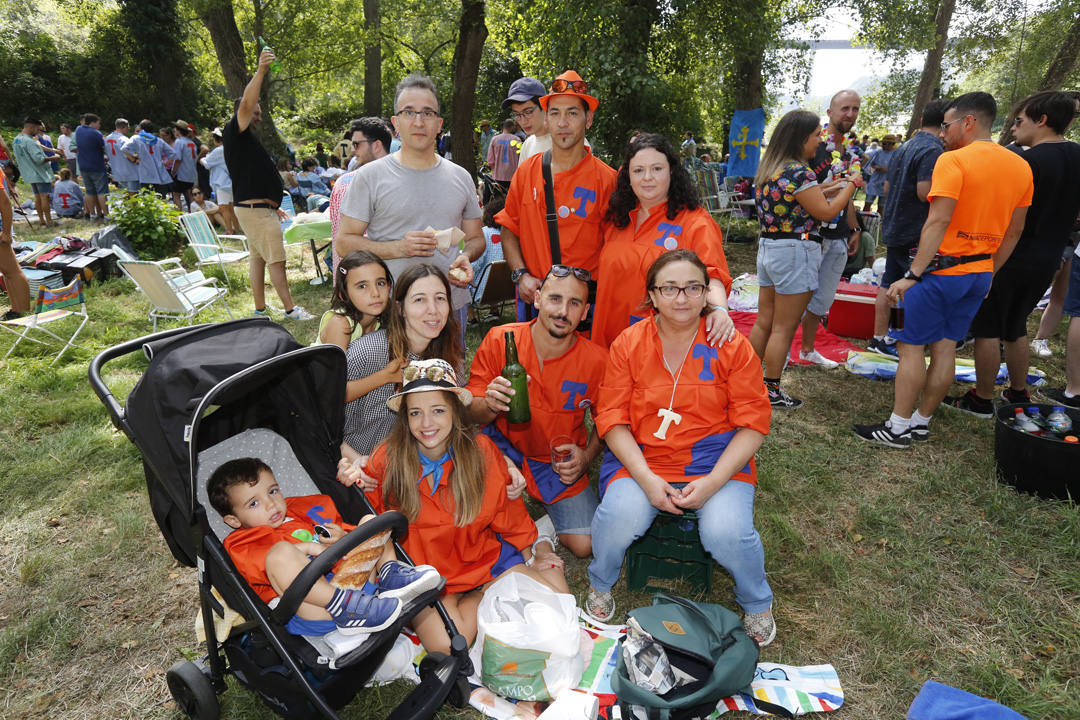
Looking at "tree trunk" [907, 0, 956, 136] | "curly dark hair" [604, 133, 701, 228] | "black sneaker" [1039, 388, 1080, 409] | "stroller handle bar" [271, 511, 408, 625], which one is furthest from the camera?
"tree trunk" [907, 0, 956, 136]

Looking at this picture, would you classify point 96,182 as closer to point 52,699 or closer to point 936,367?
point 52,699

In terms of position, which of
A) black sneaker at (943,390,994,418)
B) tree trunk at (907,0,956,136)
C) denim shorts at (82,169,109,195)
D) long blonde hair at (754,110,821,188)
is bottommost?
black sneaker at (943,390,994,418)

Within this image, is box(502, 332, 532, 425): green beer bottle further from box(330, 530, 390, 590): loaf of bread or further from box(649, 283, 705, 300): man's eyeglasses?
box(330, 530, 390, 590): loaf of bread

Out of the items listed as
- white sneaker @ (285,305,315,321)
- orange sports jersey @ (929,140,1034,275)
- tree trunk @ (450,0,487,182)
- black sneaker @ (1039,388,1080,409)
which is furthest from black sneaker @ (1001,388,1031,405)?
tree trunk @ (450,0,487,182)

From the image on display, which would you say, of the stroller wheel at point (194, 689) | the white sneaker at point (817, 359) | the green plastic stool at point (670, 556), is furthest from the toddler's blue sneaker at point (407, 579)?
the white sneaker at point (817, 359)

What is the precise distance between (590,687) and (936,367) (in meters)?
3.20

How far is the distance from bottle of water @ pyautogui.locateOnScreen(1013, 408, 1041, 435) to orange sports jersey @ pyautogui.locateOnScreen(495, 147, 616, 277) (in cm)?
272

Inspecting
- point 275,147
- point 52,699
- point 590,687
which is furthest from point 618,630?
point 275,147

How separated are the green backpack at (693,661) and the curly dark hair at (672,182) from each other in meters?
1.93

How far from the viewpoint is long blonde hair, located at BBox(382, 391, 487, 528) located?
2.43 metres

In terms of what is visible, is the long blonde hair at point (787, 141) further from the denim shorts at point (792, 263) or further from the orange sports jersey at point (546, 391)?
the orange sports jersey at point (546, 391)

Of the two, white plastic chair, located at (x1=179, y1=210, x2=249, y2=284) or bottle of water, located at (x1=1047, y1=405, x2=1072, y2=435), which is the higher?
white plastic chair, located at (x1=179, y1=210, x2=249, y2=284)

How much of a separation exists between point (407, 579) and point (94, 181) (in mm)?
14437

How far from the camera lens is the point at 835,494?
11.7ft
